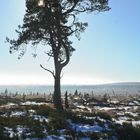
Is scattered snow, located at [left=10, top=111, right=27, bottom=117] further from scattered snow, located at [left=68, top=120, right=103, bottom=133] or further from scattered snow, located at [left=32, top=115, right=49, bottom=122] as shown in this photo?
scattered snow, located at [left=68, top=120, right=103, bottom=133]

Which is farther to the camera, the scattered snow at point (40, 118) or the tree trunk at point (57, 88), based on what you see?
the tree trunk at point (57, 88)

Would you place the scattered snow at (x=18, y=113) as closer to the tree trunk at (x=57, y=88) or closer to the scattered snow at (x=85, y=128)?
the scattered snow at (x=85, y=128)

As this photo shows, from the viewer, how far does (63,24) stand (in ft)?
117

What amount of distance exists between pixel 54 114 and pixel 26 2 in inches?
529

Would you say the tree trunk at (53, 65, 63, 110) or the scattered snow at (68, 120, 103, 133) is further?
the tree trunk at (53, 65, 63, 110)

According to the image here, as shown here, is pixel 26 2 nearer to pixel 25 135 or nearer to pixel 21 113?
pixel 21 113

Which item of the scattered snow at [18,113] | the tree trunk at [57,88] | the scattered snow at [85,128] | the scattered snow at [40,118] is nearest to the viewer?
the scattered snow at [85,128]

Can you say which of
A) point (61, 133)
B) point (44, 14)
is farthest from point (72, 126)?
point (44, 14)

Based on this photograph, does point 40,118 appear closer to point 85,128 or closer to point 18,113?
point 18,113

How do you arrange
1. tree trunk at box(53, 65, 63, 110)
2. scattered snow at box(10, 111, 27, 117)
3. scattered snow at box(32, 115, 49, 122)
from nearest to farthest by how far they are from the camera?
1. scattered snow at box(32, 115, 49, 122)
2. scattered snow at box(10, 111, 27, 117)
3. tree trunk at box(53, 65, 63, 110)

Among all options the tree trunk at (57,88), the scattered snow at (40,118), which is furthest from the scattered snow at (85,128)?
the tree trunk at (57,88)

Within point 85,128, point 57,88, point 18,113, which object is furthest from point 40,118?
point 57,88

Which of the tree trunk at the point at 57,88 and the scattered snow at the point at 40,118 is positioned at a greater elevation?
the tree trunk at the point at 57,88

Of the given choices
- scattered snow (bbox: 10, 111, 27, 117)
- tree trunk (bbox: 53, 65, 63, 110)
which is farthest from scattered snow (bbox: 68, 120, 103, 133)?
tree trunk (bbox: 53, 65, 63, 110)
